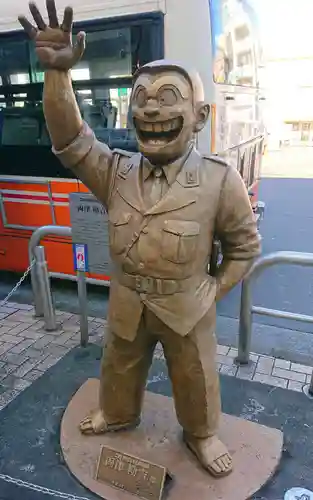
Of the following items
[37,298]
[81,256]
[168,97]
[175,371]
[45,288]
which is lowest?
[37,298]

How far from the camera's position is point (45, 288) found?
12.0 ft

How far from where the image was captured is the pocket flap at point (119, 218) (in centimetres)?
184

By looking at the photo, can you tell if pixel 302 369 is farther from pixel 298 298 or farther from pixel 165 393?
pixel 298 298

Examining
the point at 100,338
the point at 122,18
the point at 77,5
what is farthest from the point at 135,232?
the point at 77,5

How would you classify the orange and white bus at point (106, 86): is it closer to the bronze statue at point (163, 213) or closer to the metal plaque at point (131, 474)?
the bronze statue at point (163, 213)

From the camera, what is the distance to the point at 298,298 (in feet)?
→ 15.0

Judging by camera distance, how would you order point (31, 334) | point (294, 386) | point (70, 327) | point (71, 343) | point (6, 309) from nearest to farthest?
→ point (294, 386)
point (71, 343)
point (31, 334)
point (70, 327)
point (6, 309)

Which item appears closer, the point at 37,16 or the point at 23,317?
the point at 37,16

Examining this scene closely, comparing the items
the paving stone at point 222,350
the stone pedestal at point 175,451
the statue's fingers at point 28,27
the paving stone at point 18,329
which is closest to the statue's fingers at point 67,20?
the statue's fingers at point 28,27

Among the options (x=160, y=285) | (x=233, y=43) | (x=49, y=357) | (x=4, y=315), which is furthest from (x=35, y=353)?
(x=233, y=43)

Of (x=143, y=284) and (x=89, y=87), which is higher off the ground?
(x=89, y=87)

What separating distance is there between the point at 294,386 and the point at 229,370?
454 millimetres

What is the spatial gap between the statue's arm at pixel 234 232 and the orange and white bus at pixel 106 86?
6.04 feet

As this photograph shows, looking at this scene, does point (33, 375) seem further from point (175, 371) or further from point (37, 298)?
point (175, 371)
